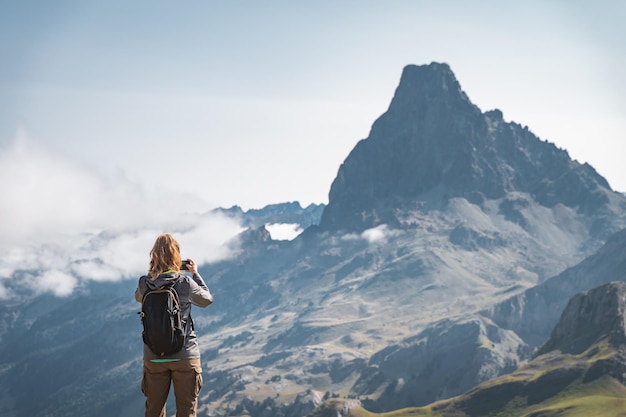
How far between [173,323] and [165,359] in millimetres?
1049

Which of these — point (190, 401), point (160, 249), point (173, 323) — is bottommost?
point (190, 401)

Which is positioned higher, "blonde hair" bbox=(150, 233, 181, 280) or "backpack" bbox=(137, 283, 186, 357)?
"blonde hair" bbox=(150, 233, 181, 280)

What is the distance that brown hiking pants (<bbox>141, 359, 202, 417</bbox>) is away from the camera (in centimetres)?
1898

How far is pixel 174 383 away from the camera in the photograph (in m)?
19.4

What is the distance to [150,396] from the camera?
1970 centimetres

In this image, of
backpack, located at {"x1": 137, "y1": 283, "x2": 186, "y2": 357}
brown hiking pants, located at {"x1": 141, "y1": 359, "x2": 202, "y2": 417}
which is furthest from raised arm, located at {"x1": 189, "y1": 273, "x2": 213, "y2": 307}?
brown hiking pants, located at {"x1": 141, "y1": 359, "x2": 202, "y2": 417}

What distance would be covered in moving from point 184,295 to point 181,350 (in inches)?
55.0

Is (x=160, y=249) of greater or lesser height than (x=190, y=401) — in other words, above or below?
above

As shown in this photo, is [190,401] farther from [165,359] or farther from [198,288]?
[198,288]

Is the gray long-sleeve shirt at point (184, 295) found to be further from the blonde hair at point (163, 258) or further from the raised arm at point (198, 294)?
the blonde hair at point (163, 258)

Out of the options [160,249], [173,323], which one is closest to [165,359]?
[173,323]

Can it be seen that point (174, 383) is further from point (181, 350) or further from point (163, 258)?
point (163, 258)

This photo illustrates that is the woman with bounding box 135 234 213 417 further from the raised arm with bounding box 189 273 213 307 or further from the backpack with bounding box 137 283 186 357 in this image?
the backpack with bounding box 137 283 186 357

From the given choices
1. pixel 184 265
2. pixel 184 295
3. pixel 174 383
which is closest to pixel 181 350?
pixel 174 383
